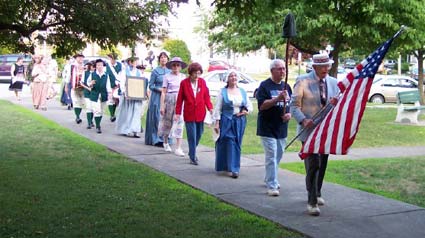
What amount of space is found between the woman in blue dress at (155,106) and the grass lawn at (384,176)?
10.4 ft

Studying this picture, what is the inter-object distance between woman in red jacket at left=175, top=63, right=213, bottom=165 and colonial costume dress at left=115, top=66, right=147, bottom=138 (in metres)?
3.60

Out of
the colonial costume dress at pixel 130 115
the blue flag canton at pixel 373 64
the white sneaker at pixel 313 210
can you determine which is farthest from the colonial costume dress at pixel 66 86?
the blue flag canton at pixel 373 64

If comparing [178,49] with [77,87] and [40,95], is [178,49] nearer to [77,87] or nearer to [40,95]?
[40,95]

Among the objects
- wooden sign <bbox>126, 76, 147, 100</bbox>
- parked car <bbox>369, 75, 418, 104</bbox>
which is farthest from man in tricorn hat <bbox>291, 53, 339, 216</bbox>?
parked car <bbox>369, 75, 418, 104</bbox>

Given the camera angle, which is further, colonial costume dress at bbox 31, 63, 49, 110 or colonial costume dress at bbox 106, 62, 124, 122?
colonial costume dress at bbox 31, 63, 49, 110

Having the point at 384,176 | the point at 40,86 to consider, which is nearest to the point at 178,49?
the point at 40,86

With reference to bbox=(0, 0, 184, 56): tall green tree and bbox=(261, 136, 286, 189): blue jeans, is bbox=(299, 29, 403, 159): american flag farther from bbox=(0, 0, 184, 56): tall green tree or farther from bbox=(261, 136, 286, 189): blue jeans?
bbox=(0, 0, 184, 56): tall green tree

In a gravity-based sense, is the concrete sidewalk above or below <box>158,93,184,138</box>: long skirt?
below

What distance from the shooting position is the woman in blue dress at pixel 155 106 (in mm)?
12102

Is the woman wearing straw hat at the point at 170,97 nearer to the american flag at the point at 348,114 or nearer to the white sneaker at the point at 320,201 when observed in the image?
the white sneaker at the point at 320,201

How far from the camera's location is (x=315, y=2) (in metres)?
7.05

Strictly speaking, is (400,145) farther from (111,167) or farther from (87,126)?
(87,126)

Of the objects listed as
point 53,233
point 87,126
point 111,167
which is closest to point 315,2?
point 53,233

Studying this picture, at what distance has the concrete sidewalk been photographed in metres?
6.38
